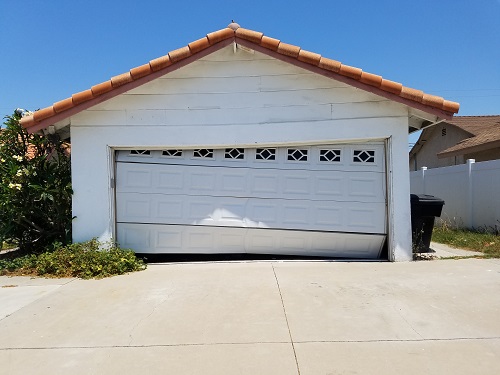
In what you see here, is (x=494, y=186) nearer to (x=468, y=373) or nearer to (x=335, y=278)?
(x=335, y=278)

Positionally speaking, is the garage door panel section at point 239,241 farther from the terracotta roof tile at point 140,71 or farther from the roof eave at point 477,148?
the roof eave at point 477,148

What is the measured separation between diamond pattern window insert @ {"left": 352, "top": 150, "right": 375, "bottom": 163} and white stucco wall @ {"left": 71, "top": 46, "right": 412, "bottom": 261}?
0.28m

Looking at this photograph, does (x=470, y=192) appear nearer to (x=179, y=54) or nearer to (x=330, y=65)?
(x=330, y=65)

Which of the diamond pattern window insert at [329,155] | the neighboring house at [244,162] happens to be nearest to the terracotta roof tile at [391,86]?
the neighboring house at [244,162]

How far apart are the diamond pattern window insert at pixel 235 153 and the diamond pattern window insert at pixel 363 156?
2.03 metres

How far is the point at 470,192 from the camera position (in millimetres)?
10727

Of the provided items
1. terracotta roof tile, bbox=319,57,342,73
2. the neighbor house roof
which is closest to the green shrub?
terracotta roof tile, bbox=319,57,342,73

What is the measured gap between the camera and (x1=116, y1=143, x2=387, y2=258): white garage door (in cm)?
717

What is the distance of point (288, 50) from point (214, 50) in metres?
1.27

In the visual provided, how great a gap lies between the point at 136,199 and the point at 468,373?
5833mm

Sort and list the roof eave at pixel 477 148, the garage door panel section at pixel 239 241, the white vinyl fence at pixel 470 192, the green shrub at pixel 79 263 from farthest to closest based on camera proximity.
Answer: the roof eave at pixel 477 148
the white vinyl fence at pixel 470 192
the garage door panel section at pixel 239 241
the green shrub at pixel 79 263

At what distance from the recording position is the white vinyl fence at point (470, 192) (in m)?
9.92

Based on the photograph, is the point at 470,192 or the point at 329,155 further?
the point at 470,192

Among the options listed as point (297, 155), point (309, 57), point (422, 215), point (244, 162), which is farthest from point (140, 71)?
point (422, 215)
